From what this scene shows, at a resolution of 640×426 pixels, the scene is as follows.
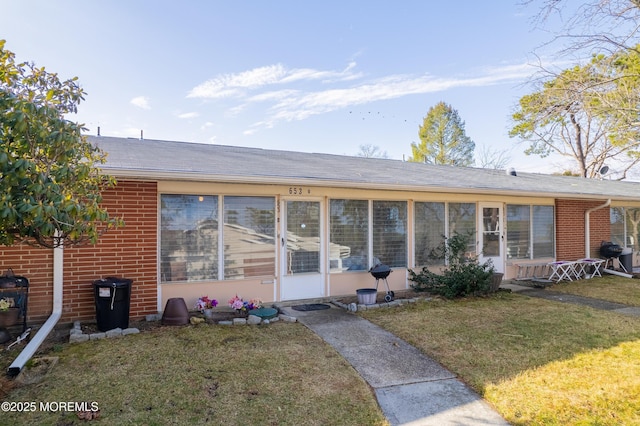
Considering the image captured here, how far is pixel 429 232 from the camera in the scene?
8.98 meters

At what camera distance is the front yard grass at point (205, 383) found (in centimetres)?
327

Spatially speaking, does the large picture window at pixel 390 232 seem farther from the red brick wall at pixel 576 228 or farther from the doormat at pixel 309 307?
the red brick wall at pixel 576 228

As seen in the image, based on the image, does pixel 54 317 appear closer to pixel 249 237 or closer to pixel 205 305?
pixel 205 305

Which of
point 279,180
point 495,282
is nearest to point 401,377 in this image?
point 279,180

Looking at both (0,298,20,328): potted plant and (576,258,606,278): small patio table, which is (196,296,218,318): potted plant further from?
(576,258,606,278): small patio table

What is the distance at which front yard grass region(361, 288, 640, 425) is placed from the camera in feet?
11.5

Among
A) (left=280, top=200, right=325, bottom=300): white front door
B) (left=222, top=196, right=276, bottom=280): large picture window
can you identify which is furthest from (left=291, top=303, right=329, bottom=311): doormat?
(left=222, top=196, right=276, bottom=280): large picture window

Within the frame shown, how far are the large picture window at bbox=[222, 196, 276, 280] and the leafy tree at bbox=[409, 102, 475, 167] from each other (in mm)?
27035

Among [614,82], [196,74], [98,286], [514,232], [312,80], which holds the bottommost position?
[98,286]

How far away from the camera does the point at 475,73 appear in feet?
33.8

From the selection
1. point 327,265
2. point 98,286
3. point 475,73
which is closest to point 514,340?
point 327,265

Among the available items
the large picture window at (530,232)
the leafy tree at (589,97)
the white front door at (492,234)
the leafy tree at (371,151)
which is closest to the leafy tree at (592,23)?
the leafy tree at (589,97)

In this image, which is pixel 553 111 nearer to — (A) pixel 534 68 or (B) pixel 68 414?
(A) pixel 534 68

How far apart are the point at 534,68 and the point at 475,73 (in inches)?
158
